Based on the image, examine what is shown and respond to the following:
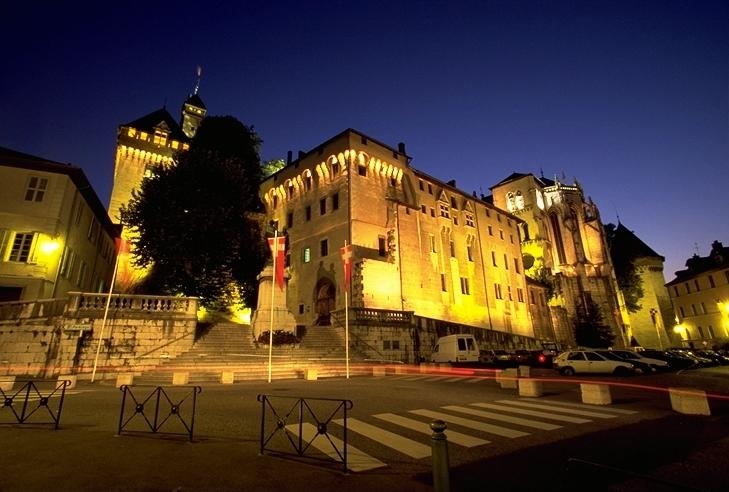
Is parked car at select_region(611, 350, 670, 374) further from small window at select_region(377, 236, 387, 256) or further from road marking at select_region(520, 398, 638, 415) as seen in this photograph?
small window at select_region(377, 236, 387, 256)

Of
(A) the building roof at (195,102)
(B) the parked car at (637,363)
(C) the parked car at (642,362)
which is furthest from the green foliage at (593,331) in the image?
(A) the building roof at (195,102)

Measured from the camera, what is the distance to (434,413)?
9.23 metres

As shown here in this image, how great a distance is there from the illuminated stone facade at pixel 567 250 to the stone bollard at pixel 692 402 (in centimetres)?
4955

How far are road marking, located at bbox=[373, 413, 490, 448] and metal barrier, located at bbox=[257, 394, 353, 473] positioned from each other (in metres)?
1.09

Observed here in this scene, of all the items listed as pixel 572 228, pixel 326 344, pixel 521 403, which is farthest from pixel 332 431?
pixel 572 228

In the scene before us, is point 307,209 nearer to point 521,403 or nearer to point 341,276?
point 341,276

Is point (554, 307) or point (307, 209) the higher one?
point (307, 209)

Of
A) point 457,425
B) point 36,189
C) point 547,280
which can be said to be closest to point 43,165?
point 36,189

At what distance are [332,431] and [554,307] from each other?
57.5 meters

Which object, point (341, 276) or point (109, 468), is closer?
point (109, 468)

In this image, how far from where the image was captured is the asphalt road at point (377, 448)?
479cm

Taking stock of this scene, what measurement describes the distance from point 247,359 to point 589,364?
18733mm

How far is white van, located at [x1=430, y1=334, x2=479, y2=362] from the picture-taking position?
23219mm

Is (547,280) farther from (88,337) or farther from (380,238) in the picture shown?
(88,337)
